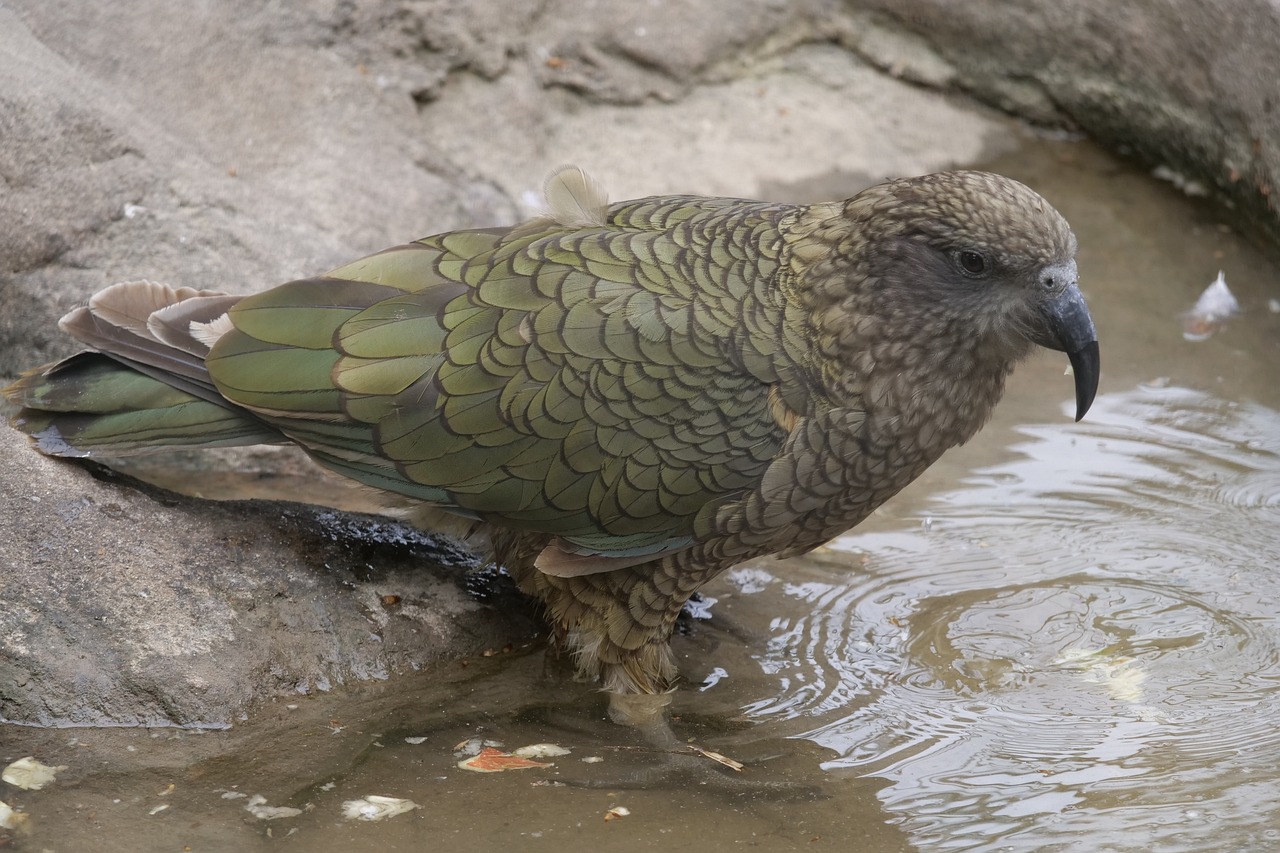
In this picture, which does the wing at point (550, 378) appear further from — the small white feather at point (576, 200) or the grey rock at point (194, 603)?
the grey rock at point (194, 603)

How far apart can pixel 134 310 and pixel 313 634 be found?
1051 mm

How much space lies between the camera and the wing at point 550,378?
3.45m

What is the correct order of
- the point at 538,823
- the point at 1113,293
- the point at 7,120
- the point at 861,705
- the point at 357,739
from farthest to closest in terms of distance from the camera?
Answer: the point at 1113,293 < the point at 7,120 < the point at 861,705 < the point at 357,739 < the point at 538,823

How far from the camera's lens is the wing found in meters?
3.45

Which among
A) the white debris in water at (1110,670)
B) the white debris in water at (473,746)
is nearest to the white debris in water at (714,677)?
the white debris in water at (473,746)

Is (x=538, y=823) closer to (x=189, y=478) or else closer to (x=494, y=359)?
(x=494, y=359)

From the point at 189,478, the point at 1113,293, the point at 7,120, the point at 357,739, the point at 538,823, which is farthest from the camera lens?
the point at 1113,293

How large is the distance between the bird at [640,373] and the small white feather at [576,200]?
0.11 metres

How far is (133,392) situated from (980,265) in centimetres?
231

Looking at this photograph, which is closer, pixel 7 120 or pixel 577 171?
pixel 577 171

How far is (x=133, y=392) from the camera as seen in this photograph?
3697mm

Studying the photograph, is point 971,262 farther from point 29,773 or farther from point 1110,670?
point 29,773

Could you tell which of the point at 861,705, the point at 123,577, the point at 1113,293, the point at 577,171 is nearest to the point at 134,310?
the point at 123,577

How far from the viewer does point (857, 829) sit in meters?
3.17
